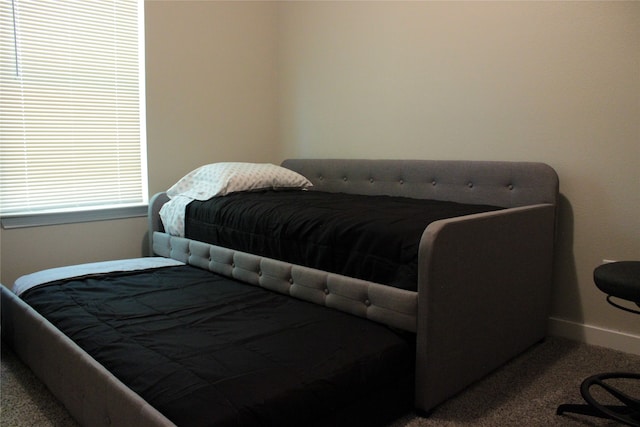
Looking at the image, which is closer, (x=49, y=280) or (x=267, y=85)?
(x=49, y=280)

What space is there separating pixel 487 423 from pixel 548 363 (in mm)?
613

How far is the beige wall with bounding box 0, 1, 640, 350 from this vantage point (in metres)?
2.09

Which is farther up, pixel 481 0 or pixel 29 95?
pixel 481 0

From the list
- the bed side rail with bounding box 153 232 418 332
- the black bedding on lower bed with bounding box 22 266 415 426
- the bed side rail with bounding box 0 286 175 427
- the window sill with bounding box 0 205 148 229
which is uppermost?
the window sill with bounding box 0 205 148 229

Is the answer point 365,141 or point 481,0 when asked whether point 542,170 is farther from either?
point 365,141

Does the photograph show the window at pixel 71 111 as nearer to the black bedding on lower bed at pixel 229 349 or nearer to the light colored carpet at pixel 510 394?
the black bedding on lower bed at pixel 229 349

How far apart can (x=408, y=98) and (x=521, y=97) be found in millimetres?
653

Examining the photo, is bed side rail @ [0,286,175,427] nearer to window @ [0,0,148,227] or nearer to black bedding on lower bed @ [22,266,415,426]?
black bedding on lower bed @ [22,266,415,426]

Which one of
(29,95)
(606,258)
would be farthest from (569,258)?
(29,95)

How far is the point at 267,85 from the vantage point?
358 centimetres

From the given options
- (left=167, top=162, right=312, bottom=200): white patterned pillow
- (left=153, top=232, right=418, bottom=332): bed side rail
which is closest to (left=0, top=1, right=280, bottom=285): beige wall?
(left=167, top=162, right=312, bottom=200): white patterned pillow

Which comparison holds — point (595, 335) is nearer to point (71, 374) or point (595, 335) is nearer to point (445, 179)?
point (445, 179)

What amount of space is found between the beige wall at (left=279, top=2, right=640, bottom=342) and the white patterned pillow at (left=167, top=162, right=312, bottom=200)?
53 centimetres

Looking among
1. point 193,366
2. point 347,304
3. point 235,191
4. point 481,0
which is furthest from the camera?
point 235,191
